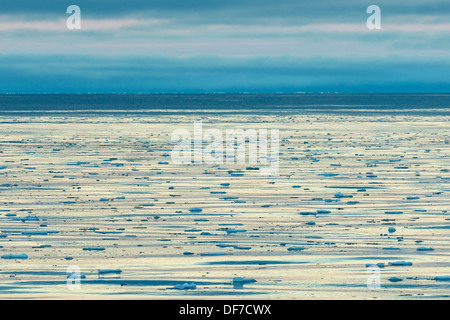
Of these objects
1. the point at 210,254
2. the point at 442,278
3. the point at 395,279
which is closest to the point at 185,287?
the point at 210,254

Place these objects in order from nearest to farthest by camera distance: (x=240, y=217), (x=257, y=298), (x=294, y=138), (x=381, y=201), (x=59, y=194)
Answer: (x=257, y=298) < (x=240, y=217) < (x=381, y=201) < (x=59, y=194) < (x=294, y=138)

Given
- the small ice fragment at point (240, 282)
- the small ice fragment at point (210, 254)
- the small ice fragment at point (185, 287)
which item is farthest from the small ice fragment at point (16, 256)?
the small ice fragment at point (240, 282)

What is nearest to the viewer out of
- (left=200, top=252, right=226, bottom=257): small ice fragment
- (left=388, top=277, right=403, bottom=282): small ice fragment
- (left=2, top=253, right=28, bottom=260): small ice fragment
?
(left=388, top=277, right=403, bottom=282): small ice fragment

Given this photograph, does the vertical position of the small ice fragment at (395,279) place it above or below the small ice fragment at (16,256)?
below

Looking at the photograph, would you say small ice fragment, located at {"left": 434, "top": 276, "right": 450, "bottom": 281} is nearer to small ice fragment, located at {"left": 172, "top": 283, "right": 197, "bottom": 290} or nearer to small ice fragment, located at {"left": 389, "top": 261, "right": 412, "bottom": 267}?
small ice fragment, located at {"left": 389, "top": 261, "right": 412, "bottom": 267}

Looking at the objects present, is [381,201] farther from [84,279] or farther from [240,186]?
[84,279]

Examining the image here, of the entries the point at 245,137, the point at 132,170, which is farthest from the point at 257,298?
the point at 245,137

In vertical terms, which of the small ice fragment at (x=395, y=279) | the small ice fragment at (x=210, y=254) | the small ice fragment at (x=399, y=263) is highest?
the small ice fragment at (x=210, y=254)

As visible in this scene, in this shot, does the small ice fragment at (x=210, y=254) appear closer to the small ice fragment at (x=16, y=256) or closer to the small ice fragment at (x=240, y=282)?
the small ice fragment at (x=240, y=282)

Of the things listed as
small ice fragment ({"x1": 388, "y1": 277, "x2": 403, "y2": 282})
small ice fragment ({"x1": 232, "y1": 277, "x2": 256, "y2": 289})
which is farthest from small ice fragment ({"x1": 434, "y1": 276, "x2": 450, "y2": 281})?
small ice fragment ({"x1": 232, "y1": 277, "x2": 256, "y2": 289})

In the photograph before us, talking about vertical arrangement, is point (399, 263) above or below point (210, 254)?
below

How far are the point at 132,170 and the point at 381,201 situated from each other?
348 inches

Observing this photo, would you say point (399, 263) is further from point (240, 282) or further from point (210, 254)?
point (210, 254)

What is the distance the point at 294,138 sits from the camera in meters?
41.2
